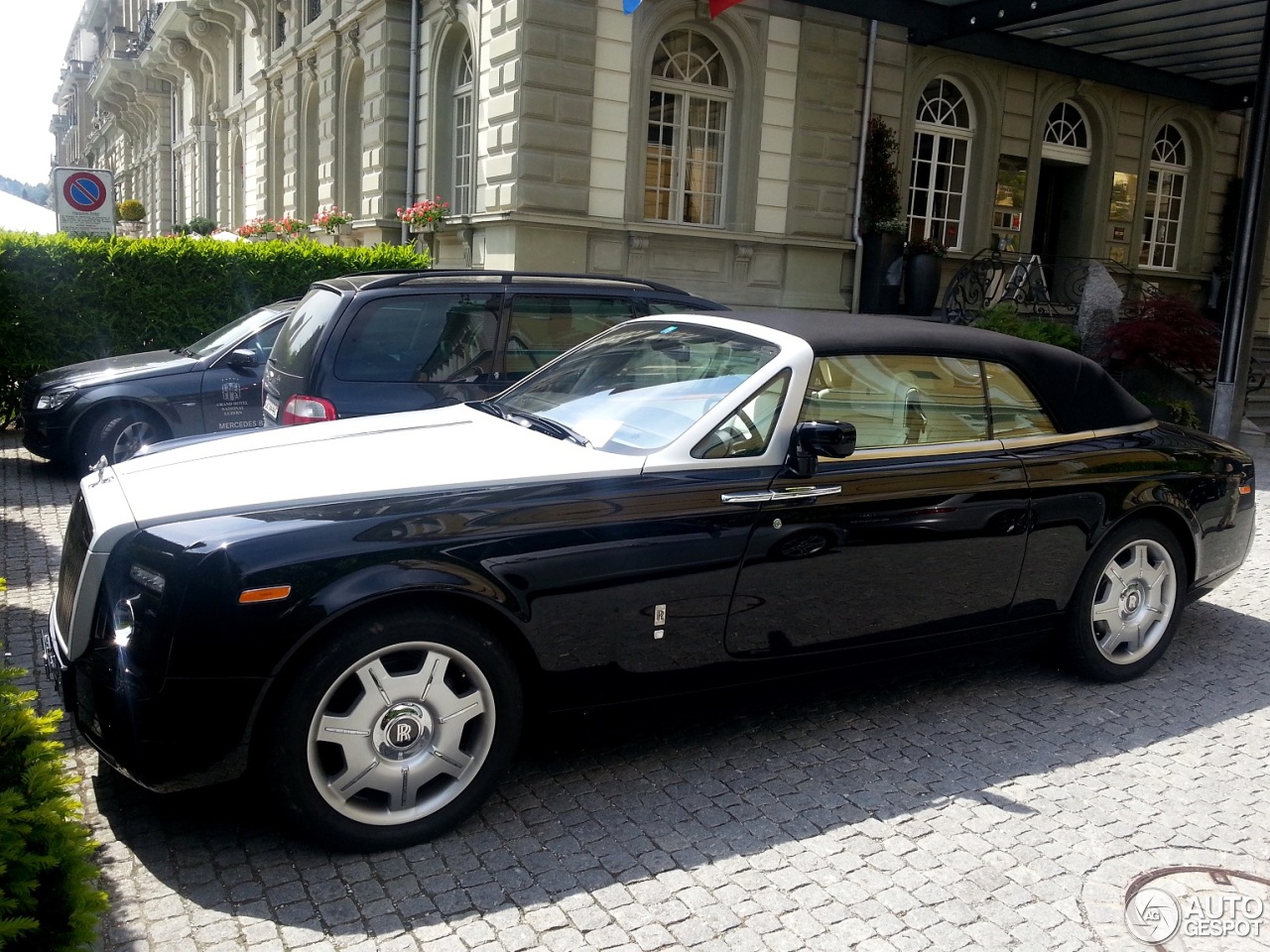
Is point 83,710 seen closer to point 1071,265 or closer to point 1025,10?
point 1025,10

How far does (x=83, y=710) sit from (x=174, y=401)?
6288 millimetres

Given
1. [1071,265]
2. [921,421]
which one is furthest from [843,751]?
[1071,265]

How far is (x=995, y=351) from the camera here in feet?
16.3

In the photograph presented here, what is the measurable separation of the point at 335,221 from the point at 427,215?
4.13 m

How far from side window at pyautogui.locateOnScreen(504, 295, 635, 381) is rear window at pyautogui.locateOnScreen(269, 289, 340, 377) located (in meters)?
1.14

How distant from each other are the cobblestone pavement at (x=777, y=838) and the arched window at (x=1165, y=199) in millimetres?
18128

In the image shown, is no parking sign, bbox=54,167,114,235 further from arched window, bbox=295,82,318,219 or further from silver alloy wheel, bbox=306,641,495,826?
arched window, bbox=295,82,318,219

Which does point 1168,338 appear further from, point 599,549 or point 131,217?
point 131,217

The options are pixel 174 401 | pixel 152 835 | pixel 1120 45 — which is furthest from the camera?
pixel 1120 45

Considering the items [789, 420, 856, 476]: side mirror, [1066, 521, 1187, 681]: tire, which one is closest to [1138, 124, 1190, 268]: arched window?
[1066, 521, 1187, 681]: tire

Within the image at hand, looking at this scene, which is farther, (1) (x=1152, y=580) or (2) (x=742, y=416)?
(1) (x=1152, y=580)

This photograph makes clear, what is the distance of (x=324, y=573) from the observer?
332 centimetres

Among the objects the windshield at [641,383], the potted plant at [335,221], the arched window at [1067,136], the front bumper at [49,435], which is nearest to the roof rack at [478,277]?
the windshield at [641,383]

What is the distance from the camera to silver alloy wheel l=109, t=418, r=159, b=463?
9188 millimetres
